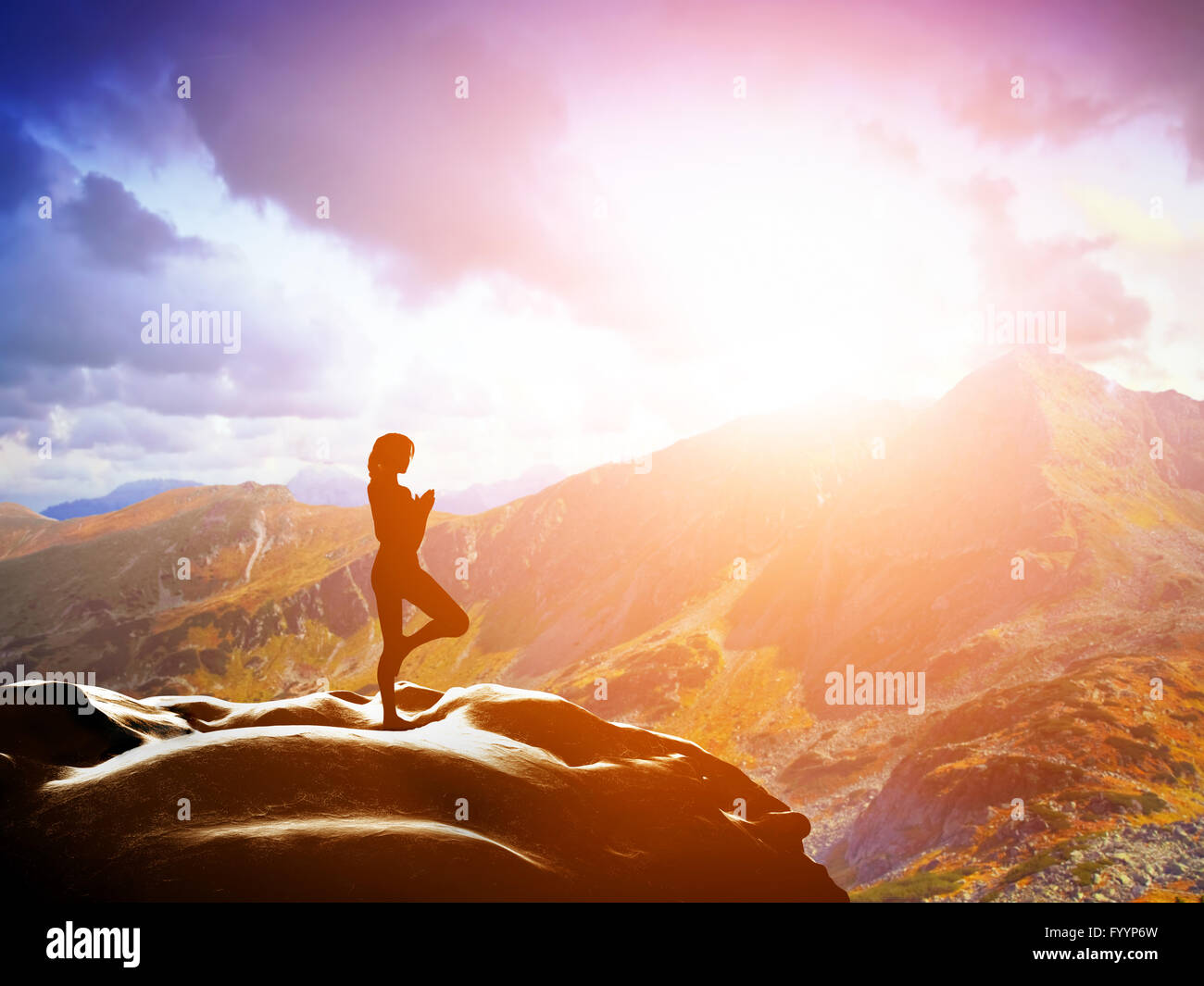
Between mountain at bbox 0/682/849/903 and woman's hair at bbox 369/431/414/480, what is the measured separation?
7123 mm

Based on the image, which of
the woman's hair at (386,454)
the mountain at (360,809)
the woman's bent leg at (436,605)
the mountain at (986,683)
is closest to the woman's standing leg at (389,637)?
the woman's bent leg at (436,605)

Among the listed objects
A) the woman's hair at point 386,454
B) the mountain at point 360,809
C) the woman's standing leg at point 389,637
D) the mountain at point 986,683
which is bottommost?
the mountain at point 986,683

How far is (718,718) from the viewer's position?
15562cm

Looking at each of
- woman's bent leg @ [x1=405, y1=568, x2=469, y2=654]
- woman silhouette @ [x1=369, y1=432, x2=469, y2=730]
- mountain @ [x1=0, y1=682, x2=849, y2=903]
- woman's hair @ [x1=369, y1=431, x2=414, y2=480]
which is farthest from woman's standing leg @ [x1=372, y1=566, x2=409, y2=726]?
woman's hair @ [x1=369, y1=431, x2=414, y2=480]

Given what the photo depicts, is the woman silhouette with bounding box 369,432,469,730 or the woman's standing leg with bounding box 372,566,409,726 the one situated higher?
the woman silhouette with bounding box 369,432,469,730

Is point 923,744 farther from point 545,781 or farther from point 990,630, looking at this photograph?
point 545,781

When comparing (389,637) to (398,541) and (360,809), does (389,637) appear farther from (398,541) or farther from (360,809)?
(360,809)

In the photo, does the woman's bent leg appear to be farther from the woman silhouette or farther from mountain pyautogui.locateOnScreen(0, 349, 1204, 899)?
mountain pyautogui.locateOnScreen(0, 349, 1204, 899)

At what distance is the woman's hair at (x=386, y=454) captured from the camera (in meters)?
20.2

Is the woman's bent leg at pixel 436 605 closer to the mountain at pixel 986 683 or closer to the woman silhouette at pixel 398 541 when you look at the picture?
the woman silhouette at pixel 398 541

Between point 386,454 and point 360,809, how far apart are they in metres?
9.28

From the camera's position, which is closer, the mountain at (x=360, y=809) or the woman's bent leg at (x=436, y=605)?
the mountain at (x=360, y=809)

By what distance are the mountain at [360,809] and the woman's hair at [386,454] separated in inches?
280

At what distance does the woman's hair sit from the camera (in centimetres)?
2020
